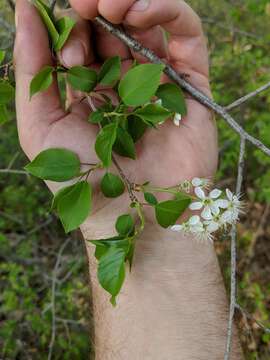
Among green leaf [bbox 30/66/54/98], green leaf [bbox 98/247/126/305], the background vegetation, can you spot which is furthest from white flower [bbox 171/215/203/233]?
the background vegetation

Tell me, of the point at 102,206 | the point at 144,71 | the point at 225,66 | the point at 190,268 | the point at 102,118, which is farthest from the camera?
the point at 225,66

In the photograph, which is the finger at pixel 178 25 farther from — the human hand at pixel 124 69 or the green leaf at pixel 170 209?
the green leaf at pixel 170 209

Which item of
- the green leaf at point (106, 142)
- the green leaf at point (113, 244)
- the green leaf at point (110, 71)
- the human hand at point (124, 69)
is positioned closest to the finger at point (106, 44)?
the human hand at point (124, 69)

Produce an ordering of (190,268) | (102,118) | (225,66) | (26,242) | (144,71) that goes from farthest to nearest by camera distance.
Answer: (225,66) → (26,242) → (190,268) → (102,118) → (144,71)

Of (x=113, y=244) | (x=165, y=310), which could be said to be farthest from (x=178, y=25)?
(x=165, y=310)

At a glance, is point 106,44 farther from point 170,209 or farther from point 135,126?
point 170,209

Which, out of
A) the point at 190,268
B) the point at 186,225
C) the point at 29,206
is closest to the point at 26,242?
the point at 29,206

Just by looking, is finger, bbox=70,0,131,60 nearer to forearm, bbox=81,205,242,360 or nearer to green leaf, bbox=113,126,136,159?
green leaf, bbox=113,126,136,159

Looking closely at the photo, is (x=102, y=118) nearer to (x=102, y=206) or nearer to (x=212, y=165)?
(x=102, y=206)
